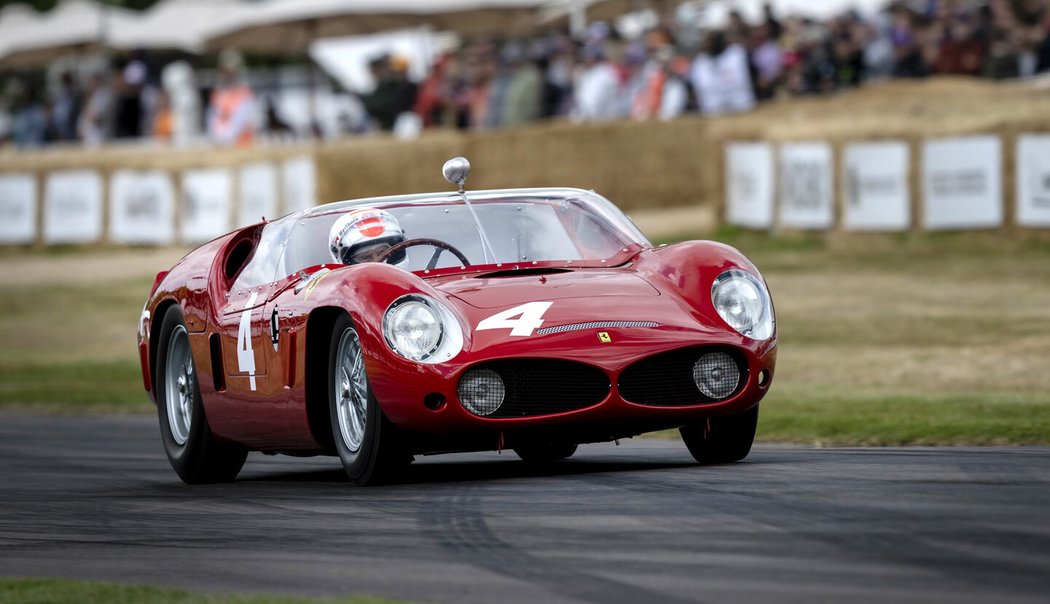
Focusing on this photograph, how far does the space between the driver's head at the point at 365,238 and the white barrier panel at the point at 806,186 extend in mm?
13478

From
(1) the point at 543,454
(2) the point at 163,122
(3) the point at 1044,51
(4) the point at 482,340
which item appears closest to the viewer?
(4) the point at 482,340

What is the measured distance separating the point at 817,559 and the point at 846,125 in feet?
53.7

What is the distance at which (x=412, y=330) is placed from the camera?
284 inches

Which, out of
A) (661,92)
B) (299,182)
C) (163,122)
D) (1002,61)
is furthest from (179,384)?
(163,122)

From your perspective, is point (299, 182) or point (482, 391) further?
point (299, 182)

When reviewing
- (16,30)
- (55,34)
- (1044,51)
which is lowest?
(1044,51)

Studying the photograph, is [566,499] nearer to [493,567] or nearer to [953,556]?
[493,567]

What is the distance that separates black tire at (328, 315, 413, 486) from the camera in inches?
289

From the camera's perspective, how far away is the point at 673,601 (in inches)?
176

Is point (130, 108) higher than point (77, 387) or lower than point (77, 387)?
higher

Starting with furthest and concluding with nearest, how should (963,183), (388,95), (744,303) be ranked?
(388,95) → (963,183) → (744,303)

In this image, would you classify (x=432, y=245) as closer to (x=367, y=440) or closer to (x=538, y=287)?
(x=538, y=287)

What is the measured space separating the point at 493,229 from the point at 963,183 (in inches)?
499

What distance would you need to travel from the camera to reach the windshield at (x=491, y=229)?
8219mm
